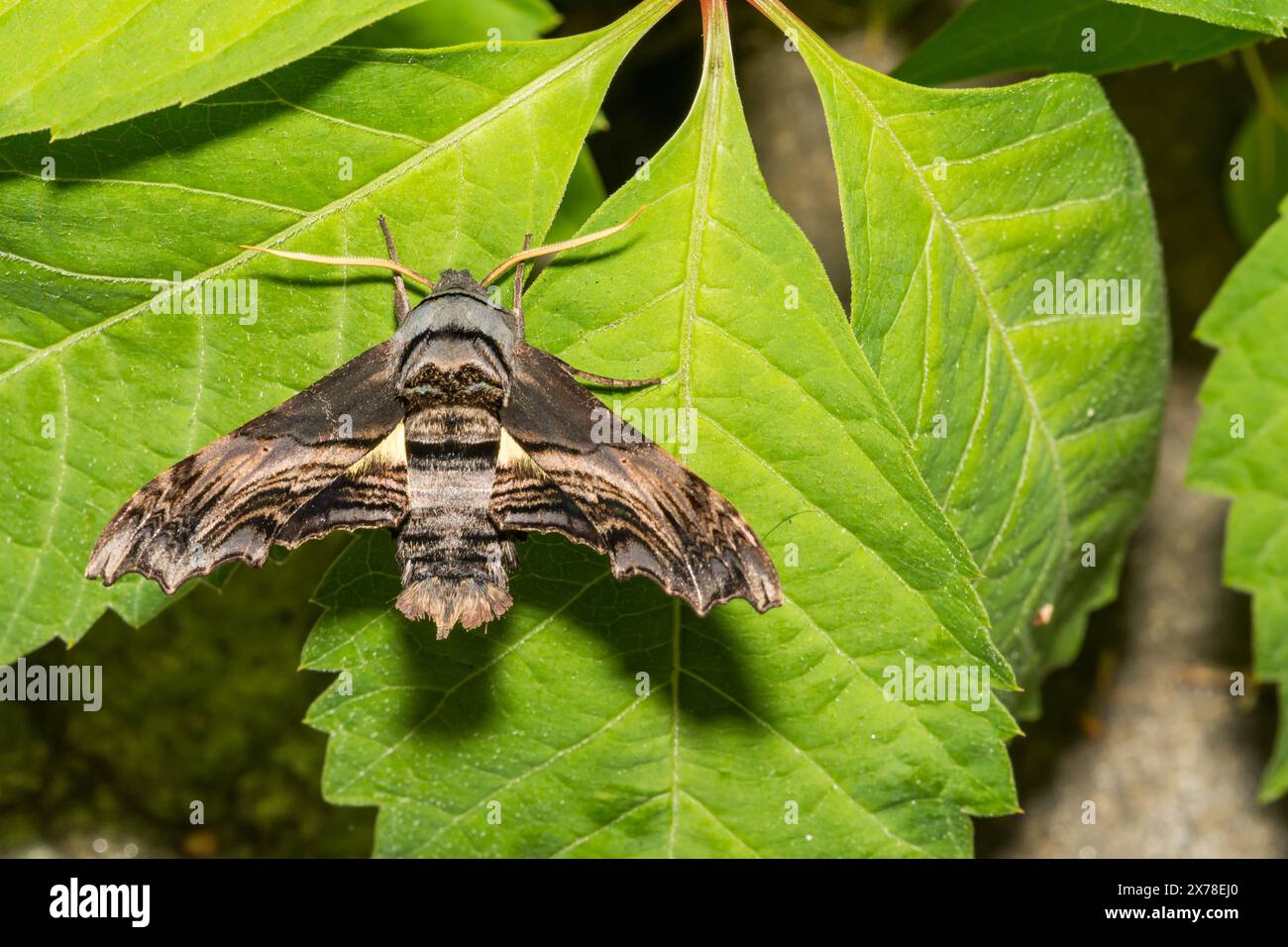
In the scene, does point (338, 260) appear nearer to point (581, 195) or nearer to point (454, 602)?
point (454, 602)

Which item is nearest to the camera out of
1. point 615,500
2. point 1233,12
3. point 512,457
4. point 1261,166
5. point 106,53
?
point 106,53

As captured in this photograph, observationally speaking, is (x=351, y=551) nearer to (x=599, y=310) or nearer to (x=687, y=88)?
(x=599, y=310)

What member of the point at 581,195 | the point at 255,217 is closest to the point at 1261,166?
the point at 581,195

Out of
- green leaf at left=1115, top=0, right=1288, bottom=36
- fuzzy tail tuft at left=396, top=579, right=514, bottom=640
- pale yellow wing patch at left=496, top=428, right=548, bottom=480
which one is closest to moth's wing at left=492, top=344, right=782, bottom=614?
pale yellow wing patch at left=496, top=428, right=548, bottom=480

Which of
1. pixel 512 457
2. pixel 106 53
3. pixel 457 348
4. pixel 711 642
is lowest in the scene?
pixel 711 642

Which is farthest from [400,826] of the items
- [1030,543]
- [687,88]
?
[687,88]

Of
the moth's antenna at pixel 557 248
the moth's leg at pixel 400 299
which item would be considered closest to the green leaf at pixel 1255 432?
the moth's antenna at pixel 557 248

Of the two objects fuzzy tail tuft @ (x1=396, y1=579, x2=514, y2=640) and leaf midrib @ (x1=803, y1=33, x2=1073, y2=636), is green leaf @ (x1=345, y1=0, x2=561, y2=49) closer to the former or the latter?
leaf midrib @ (x1=803, y1=33, x2=1073, y2=636)

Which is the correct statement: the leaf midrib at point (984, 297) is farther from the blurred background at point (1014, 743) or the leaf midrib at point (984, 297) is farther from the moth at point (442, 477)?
the blurred background at point (1014, 743)
